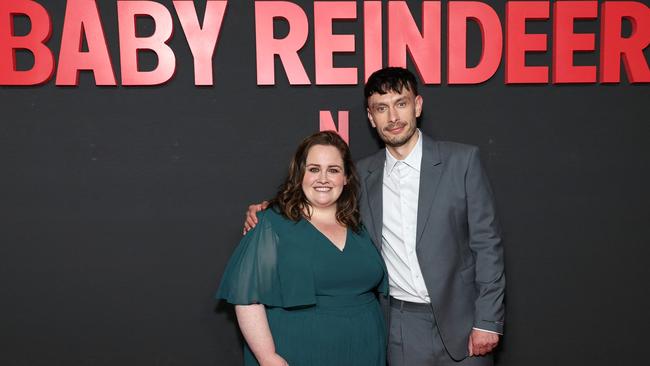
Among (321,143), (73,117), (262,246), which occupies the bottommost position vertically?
(262,246)

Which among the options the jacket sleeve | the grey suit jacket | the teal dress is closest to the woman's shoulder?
the teal dress

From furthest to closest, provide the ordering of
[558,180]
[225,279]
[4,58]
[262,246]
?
[558,180] → [4,58] → [225,279] → [262,246]

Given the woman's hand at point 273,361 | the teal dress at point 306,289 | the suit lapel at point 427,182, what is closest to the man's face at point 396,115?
the suit lapel at point 427,182

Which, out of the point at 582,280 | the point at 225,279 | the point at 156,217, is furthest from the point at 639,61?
the point at 156,217

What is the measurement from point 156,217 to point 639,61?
285 centimetres

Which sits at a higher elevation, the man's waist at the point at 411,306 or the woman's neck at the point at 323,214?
the woman's neck at the point at 323,214

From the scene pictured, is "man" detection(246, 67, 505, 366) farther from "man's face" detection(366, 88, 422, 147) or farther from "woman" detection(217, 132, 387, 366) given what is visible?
"woman" detection(217, 132, 387, 366)

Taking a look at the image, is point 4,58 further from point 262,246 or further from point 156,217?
point 262,246

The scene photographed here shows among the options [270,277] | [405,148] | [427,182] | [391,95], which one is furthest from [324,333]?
[391,95]

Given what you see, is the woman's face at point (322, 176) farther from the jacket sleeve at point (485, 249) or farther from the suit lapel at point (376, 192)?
the jacket sleeve at point (485, 249)

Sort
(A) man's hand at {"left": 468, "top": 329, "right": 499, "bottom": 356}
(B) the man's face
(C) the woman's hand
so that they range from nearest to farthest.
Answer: (C) the woman's hand < (A) man's hand at {"left": 468, "top": 329, "right": 499, "bottom": 356} < (B) the man's face

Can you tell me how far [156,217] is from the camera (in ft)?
8.43

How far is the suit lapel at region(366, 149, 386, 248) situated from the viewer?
2018 mm

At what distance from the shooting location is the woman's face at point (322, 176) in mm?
1921
